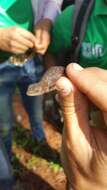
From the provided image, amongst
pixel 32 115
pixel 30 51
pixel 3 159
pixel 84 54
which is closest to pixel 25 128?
pixel 32 115

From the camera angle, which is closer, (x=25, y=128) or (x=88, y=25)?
(x=88, y=25)

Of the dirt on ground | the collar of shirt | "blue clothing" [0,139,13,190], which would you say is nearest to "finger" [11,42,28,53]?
the collar of shirt

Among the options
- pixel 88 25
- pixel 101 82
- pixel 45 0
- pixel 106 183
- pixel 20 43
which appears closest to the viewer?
pixel 101 82

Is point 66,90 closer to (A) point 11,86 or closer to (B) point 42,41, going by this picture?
(B) point 42,41

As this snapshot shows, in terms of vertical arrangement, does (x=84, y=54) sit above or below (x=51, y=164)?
above

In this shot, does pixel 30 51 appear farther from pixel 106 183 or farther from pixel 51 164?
pixel 51 164

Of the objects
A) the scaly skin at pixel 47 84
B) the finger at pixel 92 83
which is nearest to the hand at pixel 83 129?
the finger at pixel 92 83

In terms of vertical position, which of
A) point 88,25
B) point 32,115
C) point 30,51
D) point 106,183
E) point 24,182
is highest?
point 88,25
